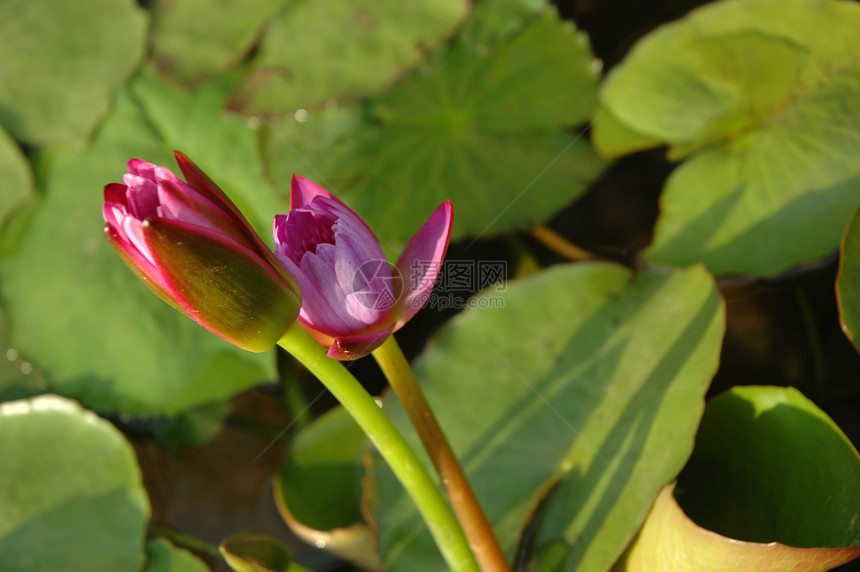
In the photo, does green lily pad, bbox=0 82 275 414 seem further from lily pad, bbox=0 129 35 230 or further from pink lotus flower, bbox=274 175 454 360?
pink lotus flower, bbox=274 175 454 360

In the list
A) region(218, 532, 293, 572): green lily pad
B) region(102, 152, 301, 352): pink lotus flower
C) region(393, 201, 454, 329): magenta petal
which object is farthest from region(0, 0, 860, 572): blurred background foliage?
region(102, 152, 301, 352): pink lotus flower

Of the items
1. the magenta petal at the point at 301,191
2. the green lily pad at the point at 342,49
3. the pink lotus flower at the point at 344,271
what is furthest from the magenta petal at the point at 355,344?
the green lily pad at the point at 342,49

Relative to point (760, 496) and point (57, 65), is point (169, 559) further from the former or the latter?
point (57, 65)

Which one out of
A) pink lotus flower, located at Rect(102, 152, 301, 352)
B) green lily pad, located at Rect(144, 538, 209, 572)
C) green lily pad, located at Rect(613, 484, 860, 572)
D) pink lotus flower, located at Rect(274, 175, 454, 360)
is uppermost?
pink lotus flower, located at Rect(102, 152, 301, 352)

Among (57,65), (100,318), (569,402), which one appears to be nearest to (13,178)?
(57,65)

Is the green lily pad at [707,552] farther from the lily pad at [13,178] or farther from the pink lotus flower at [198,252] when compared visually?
the lily pad at [13,178]

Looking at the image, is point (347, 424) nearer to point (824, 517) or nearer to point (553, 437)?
point (553, 437)
